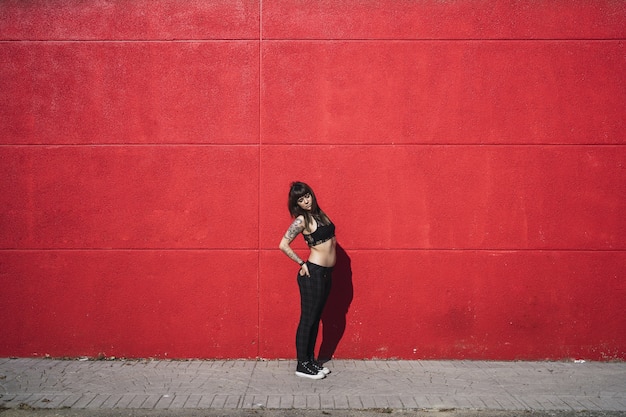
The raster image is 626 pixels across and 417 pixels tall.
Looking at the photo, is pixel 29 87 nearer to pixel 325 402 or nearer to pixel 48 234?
pixel 48 234

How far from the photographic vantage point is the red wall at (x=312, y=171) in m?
6.54

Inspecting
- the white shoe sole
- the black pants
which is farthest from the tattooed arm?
the white shoe sole

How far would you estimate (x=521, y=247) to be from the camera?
21.6 ft

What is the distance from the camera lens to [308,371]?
5.89 m

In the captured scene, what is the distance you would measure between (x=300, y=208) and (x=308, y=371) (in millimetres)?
1648

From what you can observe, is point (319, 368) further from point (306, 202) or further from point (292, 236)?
point (306, 202)

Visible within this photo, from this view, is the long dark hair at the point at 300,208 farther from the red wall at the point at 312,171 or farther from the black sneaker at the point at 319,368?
the black sneaker at the point at 319,368

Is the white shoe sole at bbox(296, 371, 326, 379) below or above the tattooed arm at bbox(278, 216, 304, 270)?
below

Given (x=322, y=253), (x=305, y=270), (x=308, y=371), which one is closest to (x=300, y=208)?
(x=322, y=253)

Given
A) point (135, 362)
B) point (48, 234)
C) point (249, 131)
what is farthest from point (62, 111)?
point (135, 362)

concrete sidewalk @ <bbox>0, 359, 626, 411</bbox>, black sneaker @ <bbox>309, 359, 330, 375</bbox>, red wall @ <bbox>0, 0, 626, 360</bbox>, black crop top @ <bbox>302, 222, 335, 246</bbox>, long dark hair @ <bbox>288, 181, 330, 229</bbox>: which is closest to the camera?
concrete sidewalk @ <bbox>0, 359, 626, 411</bbox>

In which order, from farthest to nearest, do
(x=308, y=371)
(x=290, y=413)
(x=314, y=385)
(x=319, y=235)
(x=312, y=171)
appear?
(x=312, y=171) < (x=308, y=371) < (x=319, y=235) < (x=314, y=385) < (x=290, y=413)

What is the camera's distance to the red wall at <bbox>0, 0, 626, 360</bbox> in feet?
21.4

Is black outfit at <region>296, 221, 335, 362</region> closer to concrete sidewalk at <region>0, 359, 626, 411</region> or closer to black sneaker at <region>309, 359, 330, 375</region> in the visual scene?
black sneaker at <region>309, 359, 330, 375</region>
